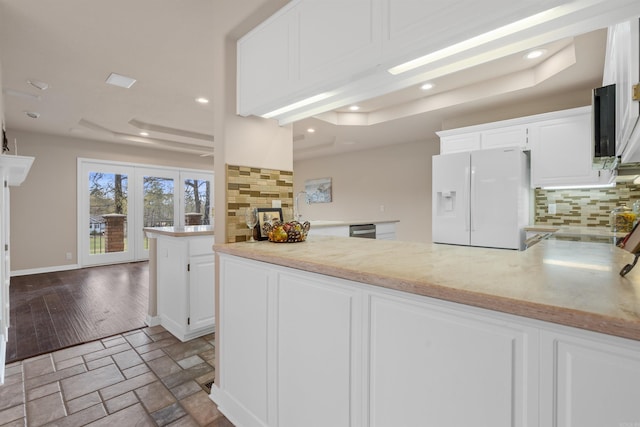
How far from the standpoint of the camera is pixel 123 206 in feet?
19.7

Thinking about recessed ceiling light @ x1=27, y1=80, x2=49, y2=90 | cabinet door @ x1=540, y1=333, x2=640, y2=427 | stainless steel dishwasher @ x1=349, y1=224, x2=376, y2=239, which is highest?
recessed ceiling light @ x1=27, y1=80, x2=49, y2=90

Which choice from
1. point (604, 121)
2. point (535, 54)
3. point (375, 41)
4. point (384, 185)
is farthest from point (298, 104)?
point (384, 185)

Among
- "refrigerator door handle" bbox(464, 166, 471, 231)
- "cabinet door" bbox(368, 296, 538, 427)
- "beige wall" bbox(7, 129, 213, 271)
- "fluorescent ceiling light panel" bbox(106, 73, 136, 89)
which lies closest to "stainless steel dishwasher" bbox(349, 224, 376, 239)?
"refrigerator door handle" bbox(464, 166, 471, 231)

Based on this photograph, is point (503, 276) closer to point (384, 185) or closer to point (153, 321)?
point (153, 321)

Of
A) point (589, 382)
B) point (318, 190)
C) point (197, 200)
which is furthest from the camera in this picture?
point (318, 190)

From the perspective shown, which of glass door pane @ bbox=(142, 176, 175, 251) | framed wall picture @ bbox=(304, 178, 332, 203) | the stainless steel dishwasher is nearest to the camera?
the stainless steel dishwasher

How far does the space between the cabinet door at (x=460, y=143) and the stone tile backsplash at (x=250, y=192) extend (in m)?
2.40

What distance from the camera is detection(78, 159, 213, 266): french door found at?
5.68m

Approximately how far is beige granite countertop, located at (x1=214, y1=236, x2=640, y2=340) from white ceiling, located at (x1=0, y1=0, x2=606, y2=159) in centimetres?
136

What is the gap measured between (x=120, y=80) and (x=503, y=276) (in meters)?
3.74

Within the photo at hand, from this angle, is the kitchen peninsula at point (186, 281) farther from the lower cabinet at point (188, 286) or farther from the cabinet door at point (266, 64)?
the cabinet door at point (266, 64)

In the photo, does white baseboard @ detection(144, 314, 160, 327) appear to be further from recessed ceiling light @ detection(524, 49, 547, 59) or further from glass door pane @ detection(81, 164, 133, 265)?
recessed ceiling light @ detection(524, 49, 547, 59)

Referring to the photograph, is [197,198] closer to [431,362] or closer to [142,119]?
[142,119]

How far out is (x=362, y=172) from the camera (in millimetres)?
6359
